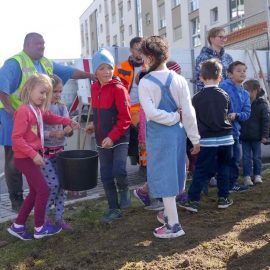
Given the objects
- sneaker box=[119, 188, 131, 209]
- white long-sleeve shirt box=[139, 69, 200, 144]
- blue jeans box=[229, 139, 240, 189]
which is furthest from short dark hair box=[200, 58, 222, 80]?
sneaker box=[119, 188, 131, 209]

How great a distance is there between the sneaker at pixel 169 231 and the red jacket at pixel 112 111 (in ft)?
3.22

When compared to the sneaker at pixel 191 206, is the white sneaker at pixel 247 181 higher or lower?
lower

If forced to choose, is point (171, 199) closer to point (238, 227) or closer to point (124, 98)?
point (238, 227)

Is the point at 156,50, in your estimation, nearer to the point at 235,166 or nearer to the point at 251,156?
the point at 235,166

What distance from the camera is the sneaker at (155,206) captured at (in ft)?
15.6

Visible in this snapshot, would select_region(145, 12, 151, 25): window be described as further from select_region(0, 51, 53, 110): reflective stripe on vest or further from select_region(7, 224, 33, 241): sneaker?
select_region(7, 224, 33, 241): sneaker

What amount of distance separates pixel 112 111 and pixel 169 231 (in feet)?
4.24

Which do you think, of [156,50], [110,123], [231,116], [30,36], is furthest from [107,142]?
[30,36]

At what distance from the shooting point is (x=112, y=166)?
14.8ft

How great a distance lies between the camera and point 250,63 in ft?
35.9

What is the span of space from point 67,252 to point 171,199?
3.17 feet

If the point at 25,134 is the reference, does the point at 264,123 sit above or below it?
below

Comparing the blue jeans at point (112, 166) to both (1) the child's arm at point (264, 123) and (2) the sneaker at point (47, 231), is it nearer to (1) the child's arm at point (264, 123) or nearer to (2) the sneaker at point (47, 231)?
(2) the sneaker at point (47, 231)

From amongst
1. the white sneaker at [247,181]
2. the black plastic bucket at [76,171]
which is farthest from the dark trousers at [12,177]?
the white sneaker at [247,181]
